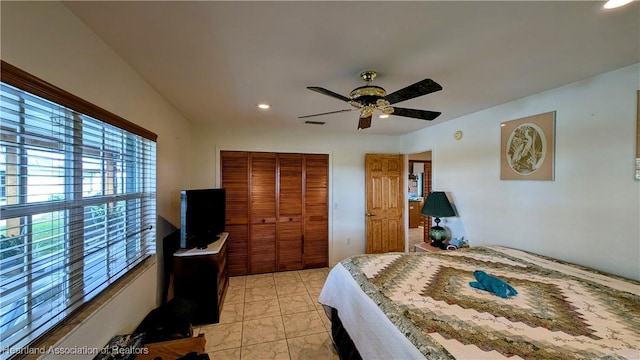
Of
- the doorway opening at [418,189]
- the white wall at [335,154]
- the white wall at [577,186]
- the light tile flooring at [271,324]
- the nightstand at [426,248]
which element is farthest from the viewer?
the doorway opening at [418,189]

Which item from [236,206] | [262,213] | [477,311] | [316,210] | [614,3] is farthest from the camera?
[316,210]

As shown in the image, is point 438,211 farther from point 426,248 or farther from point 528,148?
point 528,148

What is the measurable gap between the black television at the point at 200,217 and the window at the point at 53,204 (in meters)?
0.70

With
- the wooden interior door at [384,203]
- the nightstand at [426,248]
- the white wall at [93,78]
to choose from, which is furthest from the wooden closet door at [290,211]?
the nightstand at [426,248]

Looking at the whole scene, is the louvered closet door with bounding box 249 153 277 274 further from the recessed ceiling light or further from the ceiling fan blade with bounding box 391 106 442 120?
the recessed ceiling light

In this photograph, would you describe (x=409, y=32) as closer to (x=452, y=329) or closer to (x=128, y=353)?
(x=452, y=329)

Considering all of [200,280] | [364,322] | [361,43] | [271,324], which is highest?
[361,43]

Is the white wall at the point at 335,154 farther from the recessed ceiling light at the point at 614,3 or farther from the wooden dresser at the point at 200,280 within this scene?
the recessed ceiling light at the point at 614,3

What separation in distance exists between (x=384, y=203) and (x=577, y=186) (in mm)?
2606

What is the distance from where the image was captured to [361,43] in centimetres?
147

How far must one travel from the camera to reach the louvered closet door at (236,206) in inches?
150

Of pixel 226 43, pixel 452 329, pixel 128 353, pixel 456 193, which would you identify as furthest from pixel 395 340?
pixel 456 193

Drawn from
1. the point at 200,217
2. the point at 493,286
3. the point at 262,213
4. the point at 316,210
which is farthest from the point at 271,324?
the point at 493,286

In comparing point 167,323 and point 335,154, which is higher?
point 335,154
